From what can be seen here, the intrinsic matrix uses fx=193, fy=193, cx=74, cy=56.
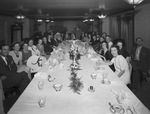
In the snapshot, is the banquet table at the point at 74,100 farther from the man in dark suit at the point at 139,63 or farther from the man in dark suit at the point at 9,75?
the man in dark suit at the point at 139,63

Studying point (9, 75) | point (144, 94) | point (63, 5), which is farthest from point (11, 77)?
point (63, 5)

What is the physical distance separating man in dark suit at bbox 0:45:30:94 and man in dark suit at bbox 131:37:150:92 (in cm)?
244

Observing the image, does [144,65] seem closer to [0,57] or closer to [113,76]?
[113,76]

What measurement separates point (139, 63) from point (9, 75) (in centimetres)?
305

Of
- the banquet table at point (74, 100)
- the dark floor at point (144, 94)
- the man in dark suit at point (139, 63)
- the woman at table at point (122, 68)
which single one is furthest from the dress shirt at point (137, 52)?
the banquet table at point (74, 100)

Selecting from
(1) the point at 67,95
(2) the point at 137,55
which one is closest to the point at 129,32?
(2) the point at 137,55

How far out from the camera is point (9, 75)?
12.5 ft

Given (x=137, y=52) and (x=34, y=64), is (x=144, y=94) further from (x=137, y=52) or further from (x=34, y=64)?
(x=34, y=64)

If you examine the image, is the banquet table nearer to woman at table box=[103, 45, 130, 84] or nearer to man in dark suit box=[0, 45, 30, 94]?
woman at table box=[103, 45, 130, 84]

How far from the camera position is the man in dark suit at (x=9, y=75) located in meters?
3.54

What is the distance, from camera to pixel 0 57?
3922 millimetres

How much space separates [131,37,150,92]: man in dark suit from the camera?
4.41 m

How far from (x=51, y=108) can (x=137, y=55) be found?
4.18 m

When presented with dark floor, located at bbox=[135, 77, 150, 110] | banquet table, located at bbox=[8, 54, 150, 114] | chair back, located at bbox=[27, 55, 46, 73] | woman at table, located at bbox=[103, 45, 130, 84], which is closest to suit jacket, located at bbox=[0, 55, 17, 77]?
chair back, located at bbox=[27, 55, 46, 73]
